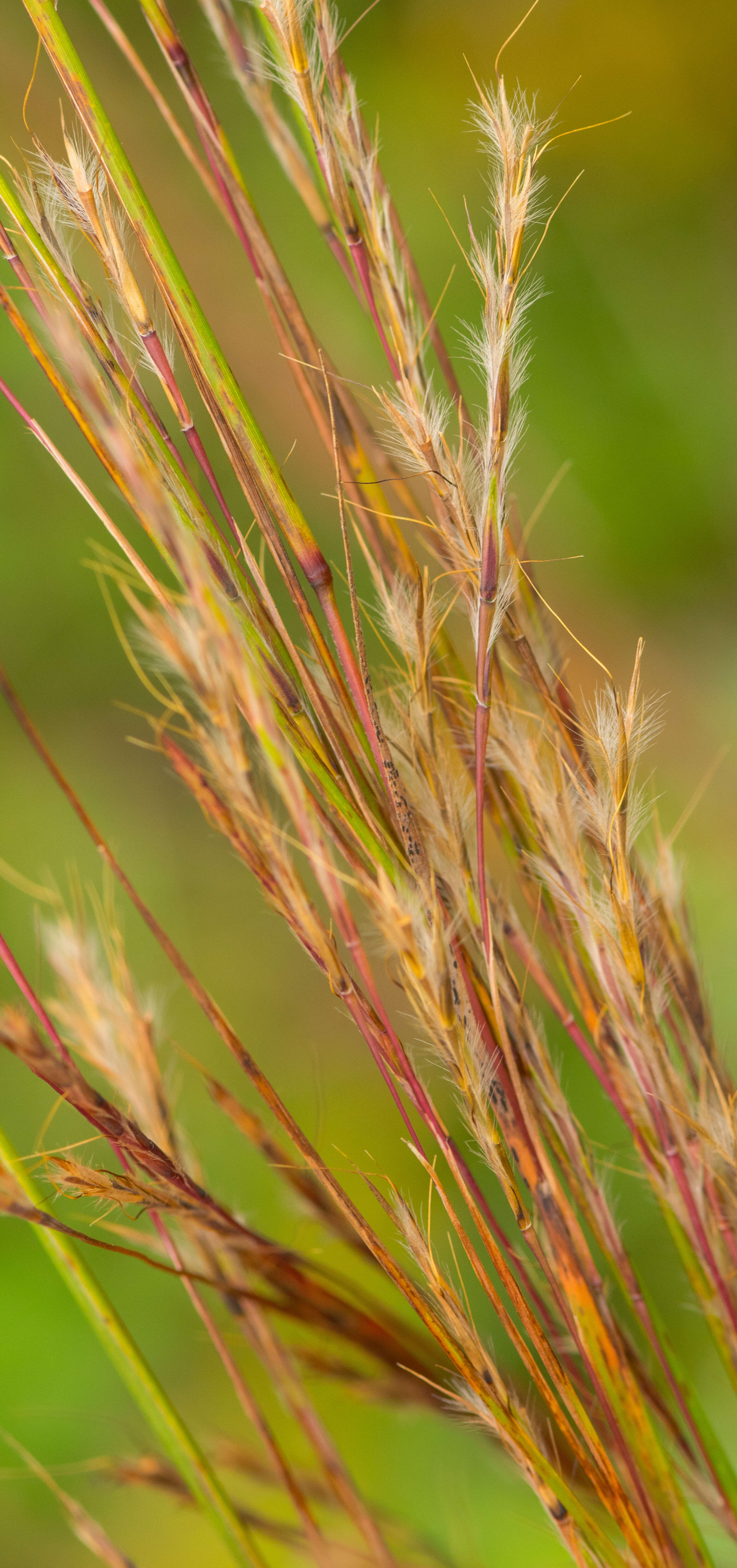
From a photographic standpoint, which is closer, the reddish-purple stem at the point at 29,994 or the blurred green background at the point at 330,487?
the reddish-purple stem at the point at 29,994

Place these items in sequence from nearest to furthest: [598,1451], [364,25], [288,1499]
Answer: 1. [598,1451]
2. [288,1499]
3. [364,25]

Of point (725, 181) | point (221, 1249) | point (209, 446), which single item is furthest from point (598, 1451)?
point (725, 181)

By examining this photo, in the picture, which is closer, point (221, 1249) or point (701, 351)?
point (221, 1249)

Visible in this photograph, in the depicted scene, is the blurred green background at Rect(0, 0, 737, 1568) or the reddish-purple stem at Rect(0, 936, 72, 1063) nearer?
the reddish-purple stem at Rect(0, 936, 72, 1063)

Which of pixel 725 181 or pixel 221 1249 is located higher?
pixel 725 181

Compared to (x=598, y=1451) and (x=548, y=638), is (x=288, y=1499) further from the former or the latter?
(x=548, y=638)

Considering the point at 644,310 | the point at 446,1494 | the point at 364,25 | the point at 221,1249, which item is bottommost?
the point at 446,1494

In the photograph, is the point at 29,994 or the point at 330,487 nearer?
the point at 29,994

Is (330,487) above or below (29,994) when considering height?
above
